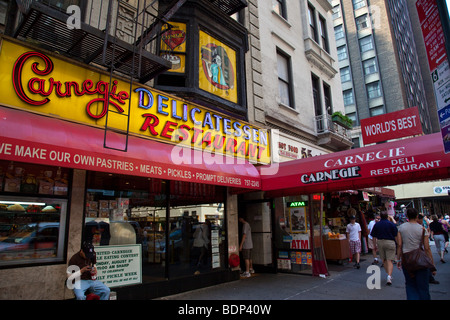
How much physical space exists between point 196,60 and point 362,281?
7.56 meters

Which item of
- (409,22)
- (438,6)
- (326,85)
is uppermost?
(409,22)

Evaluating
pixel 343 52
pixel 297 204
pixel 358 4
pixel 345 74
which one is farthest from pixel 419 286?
pixel 358 4

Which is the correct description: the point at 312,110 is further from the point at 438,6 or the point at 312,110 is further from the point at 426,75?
the point at 426,75

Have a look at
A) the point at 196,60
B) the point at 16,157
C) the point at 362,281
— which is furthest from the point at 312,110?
the point at 16,157

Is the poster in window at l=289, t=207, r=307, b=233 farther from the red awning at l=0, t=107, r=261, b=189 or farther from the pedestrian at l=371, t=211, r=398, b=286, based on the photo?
the red awning at l=0, t=107, r=261, b=189

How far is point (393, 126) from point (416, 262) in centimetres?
411

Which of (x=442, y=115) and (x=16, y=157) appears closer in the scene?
(x=442, y=115)

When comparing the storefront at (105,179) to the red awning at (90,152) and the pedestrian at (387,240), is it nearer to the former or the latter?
the red awning at (90,152)

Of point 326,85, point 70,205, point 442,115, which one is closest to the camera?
point 442,115

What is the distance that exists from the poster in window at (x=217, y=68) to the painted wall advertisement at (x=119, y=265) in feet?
15.7

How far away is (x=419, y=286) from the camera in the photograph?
482 centimetres

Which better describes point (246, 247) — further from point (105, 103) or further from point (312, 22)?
point (312, 22)

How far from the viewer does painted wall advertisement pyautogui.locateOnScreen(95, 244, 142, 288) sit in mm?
5895

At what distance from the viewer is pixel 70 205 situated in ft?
18.5
